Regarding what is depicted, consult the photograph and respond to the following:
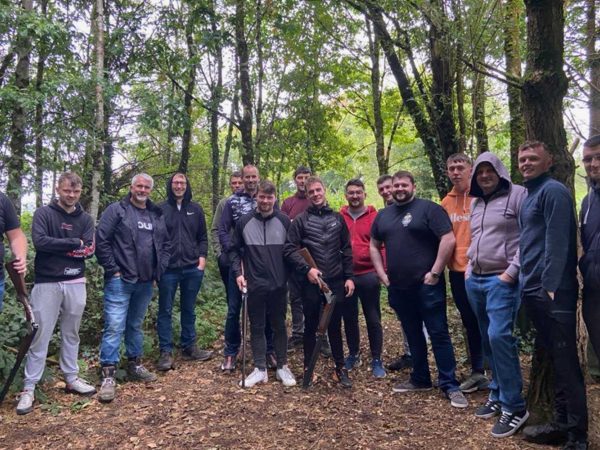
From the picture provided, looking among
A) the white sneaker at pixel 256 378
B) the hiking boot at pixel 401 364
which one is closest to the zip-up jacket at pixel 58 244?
the white sneaker at pixel 256 378

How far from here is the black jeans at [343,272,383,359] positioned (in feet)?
16.7

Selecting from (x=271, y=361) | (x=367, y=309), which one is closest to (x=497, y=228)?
(x=367, y=309)

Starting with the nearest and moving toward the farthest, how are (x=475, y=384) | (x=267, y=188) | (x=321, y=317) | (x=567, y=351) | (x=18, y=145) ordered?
(x=567, y=351)
(x=475, y=384)
(x=321, y=317)
(x=267, y=188)
(x=18, y=145)

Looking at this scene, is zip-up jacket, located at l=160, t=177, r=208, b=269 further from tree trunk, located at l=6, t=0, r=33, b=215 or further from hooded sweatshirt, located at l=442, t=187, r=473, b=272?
hooded sweatshirt, located at l=442, t=187, r=473, b=272

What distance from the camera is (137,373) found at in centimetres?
497

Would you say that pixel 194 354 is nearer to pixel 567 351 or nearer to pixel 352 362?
pixel 352 362

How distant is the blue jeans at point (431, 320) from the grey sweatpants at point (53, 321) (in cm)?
322

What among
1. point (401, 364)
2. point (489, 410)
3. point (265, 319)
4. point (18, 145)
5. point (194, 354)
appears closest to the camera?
point (489, 410)

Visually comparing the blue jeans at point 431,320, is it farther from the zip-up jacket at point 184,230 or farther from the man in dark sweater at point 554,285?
the zip-up jacket at point 184,230

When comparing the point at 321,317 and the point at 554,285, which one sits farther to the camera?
the point at 321,317

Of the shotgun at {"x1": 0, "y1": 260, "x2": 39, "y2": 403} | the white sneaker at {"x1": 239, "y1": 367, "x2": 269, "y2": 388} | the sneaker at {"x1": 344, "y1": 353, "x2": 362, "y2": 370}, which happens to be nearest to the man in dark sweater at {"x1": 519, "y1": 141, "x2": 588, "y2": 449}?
the sneaker at {"x1": 344, "y1": 353, "x2": 362, "y2": 370}

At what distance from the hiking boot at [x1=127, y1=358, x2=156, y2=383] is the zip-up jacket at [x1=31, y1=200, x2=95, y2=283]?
1201 millimetres

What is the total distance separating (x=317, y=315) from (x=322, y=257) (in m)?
0.62

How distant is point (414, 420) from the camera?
3973mm
